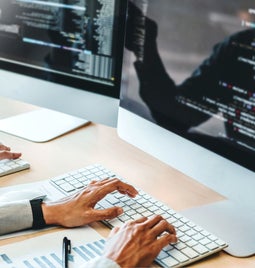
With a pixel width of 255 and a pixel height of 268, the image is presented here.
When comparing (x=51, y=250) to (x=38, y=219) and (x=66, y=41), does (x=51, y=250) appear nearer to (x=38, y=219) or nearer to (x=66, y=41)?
(x=38, y=219)

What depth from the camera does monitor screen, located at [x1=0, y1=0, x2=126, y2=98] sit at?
128 cm

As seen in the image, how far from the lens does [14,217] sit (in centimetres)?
100

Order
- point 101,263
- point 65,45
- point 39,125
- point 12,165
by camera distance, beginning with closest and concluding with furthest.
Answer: point 101,263 → point 12,165 → point 65,45 → point 39,125

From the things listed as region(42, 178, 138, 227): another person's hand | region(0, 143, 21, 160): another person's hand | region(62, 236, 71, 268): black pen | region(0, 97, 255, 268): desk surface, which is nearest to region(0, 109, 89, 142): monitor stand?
region(0, 97, 255, 268): desk surface

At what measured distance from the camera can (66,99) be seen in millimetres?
1398

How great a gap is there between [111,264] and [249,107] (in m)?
0.34

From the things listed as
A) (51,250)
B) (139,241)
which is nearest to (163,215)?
(139,241)

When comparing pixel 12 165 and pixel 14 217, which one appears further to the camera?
pixel 12 165

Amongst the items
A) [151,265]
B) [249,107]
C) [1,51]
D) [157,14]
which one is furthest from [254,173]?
[1,51]

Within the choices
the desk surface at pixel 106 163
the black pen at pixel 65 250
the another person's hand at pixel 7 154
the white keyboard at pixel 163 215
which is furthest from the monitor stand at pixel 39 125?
the black pen at pixel 65 250

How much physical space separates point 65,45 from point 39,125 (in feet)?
0.92

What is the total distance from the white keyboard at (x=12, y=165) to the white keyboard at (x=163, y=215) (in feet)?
0.36

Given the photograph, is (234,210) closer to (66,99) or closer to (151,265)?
(151,265)

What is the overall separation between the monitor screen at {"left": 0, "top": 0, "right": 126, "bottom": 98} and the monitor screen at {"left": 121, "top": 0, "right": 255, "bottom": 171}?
0.33 ft
